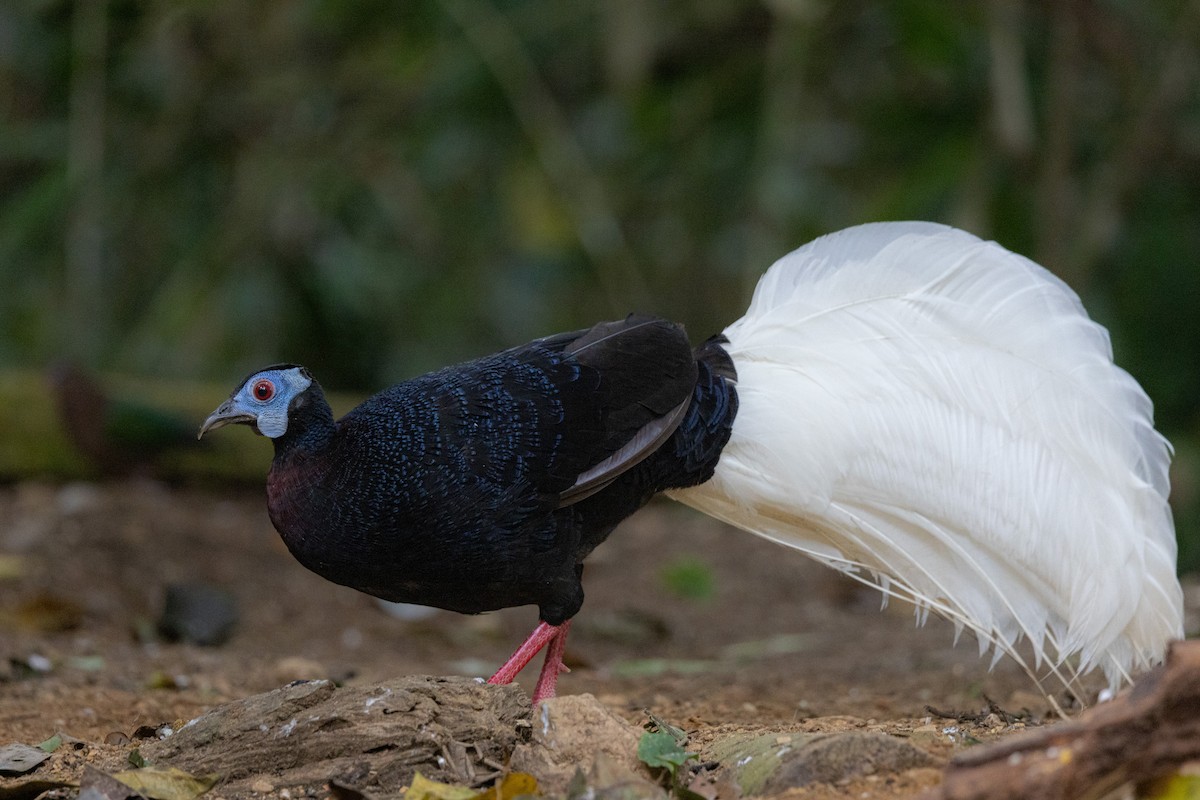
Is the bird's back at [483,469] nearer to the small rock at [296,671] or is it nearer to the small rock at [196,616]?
the small rock at [296,671]

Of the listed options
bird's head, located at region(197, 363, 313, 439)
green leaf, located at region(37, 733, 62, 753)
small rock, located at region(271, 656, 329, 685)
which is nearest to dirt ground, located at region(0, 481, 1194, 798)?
small rock, located at region(271, 656, 329, 685)

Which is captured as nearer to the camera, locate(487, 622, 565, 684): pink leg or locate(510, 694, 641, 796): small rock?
locate(510, 694, 641, 796): small rock

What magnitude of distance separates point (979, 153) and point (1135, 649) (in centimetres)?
556

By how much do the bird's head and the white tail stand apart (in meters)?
1.35

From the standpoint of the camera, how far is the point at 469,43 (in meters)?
8.71

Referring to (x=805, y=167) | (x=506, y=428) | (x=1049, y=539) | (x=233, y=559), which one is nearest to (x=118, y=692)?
(x=506, y=428)

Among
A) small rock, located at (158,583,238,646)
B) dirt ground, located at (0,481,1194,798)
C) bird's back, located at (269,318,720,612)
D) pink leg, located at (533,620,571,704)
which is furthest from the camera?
small rock, located at (158,583,238,646)

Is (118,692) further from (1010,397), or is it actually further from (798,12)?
(798,12)

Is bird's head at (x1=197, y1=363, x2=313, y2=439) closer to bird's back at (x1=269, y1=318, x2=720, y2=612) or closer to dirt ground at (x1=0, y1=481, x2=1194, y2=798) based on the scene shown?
bird's back at (x1=269, y1=318, x2=720, y2=612)

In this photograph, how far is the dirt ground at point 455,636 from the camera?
428 cm

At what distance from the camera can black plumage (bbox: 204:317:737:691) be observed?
143 inches

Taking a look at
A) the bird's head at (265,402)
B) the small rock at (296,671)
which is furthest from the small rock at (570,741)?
the small rock at (296,671)

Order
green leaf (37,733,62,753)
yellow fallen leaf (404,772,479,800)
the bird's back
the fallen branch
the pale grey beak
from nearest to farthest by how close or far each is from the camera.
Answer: the fallen branch, yellow fallen leaf (404,772,479,800), green leaf (37,733,62,753), the bird's back, the pale grey beak

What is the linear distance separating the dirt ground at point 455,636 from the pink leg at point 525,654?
38cm
